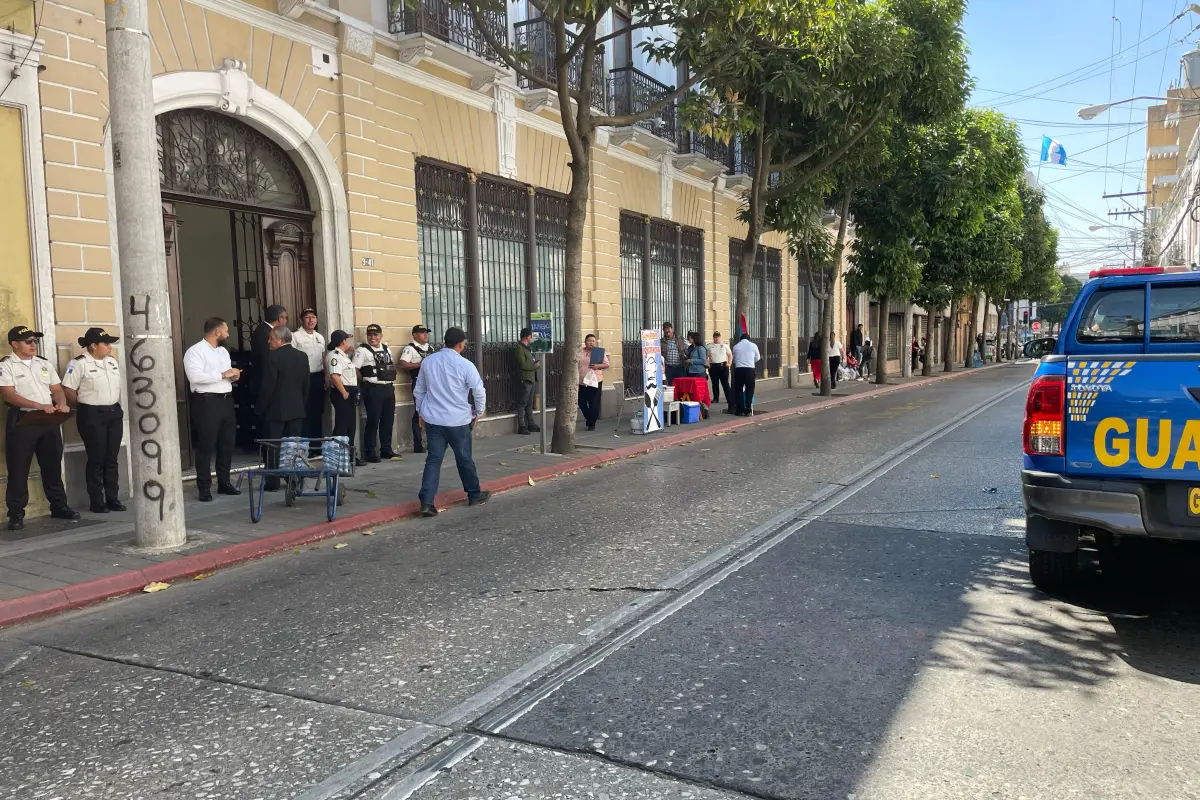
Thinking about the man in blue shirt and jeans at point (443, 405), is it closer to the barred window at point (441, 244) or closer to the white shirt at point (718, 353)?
the barred window at point (441, 244)

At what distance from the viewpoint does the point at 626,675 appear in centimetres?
404

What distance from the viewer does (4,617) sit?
524cm

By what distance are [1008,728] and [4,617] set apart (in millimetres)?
5748

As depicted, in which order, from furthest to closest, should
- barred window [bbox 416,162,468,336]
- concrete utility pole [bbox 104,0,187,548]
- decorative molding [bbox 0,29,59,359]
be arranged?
barred window [bbox 416,162,468,336], decorative molding [bbox 0,29,59,359], concrete utility pole [bbox 104,0,187,548]

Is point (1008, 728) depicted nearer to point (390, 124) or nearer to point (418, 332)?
point (418, 332)

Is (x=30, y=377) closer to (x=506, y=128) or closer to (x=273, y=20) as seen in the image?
(x=273, y=20)

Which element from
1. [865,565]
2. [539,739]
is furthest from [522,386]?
[539,739]

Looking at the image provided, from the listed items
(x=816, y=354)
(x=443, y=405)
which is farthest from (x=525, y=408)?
(x=816, y=354)

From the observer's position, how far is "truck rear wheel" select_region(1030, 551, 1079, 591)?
196 inches

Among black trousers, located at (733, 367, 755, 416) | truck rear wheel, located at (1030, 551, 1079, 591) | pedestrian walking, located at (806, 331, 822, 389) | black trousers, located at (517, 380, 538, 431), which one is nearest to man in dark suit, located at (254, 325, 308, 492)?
black trousers, located at (517, 380, 538, 431)

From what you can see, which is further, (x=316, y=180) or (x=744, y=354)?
(x=744, y=354)

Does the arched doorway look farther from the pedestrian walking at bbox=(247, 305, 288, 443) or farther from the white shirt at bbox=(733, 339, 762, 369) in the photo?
the white shirt at bbox=(733, 339, 762, 369)

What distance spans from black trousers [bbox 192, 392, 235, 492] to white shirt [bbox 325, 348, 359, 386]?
1.70m

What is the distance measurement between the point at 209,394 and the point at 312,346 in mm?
2184
